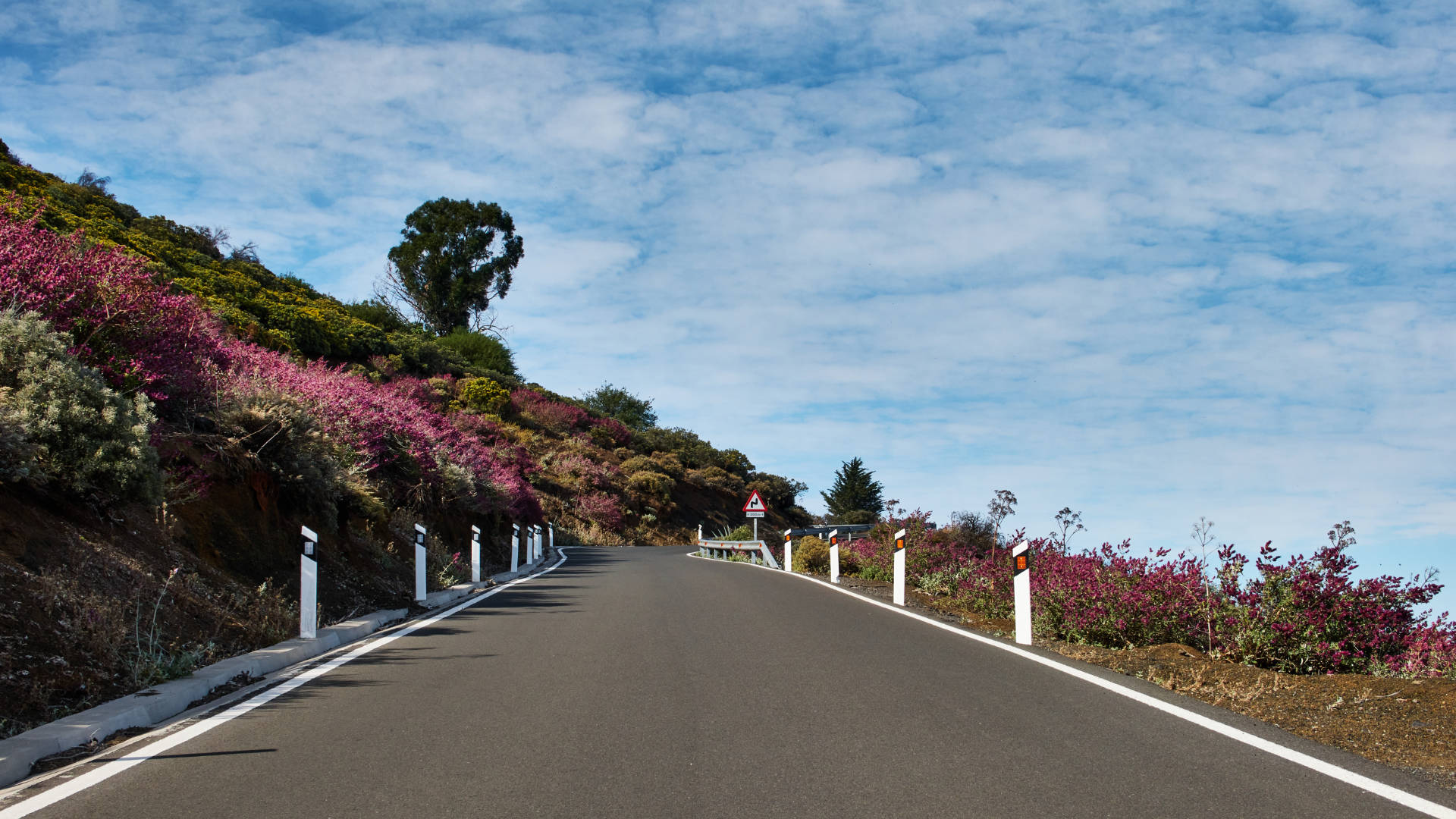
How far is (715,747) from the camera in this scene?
5113 millimetres

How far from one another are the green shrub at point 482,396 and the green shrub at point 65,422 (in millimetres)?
41697

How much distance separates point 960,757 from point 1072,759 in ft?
1.83

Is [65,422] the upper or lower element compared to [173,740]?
upper

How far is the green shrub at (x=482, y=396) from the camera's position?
51.1m

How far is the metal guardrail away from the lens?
2602cm

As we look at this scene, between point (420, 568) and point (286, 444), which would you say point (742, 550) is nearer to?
point (420, 568)

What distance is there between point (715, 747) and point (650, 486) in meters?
49.1

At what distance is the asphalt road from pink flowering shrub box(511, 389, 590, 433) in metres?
49.2

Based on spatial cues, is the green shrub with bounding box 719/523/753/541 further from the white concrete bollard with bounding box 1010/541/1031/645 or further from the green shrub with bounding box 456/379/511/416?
the white concrete bollard with bounding box 1010/541/1031/645

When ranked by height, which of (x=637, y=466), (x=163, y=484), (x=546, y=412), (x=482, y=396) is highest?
(x=482, y=396)

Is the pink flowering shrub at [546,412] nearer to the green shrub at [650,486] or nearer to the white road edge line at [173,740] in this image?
the green shrub at [650,486]

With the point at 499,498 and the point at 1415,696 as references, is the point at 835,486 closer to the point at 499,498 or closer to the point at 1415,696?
the point at 499,498

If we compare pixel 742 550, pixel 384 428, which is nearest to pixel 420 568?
pixel 384 428

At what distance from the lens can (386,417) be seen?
64.5 feet
